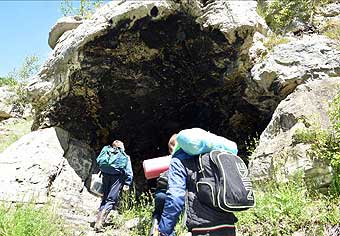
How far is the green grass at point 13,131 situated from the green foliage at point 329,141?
30.6 feet

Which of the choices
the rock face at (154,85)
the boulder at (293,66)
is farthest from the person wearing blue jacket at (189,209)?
the boulder at (293,66)

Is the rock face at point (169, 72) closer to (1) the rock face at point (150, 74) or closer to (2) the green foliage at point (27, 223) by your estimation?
(1) the rock face at point (150, 74)

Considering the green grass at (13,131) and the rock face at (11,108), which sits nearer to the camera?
the green grass at (13,131)

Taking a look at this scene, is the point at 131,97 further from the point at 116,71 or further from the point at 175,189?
the point at 175,189

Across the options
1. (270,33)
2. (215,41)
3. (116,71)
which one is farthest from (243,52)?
(116,71)

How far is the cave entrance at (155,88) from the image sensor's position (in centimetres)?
866

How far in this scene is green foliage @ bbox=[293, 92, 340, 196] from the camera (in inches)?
211

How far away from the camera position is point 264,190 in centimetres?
601

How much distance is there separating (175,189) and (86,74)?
5757mm

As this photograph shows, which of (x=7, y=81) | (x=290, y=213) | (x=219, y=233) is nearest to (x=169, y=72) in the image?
(x=290, y=213)

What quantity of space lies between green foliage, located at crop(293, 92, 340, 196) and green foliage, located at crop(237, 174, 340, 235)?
36 cm

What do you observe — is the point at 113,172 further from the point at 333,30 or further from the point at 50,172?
the point at 333,30

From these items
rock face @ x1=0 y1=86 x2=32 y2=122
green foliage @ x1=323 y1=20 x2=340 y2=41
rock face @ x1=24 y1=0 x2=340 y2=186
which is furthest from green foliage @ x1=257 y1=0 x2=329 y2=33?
rock face @ x1=0 y1=86 x2=32 y2=122

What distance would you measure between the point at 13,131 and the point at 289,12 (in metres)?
10.4
